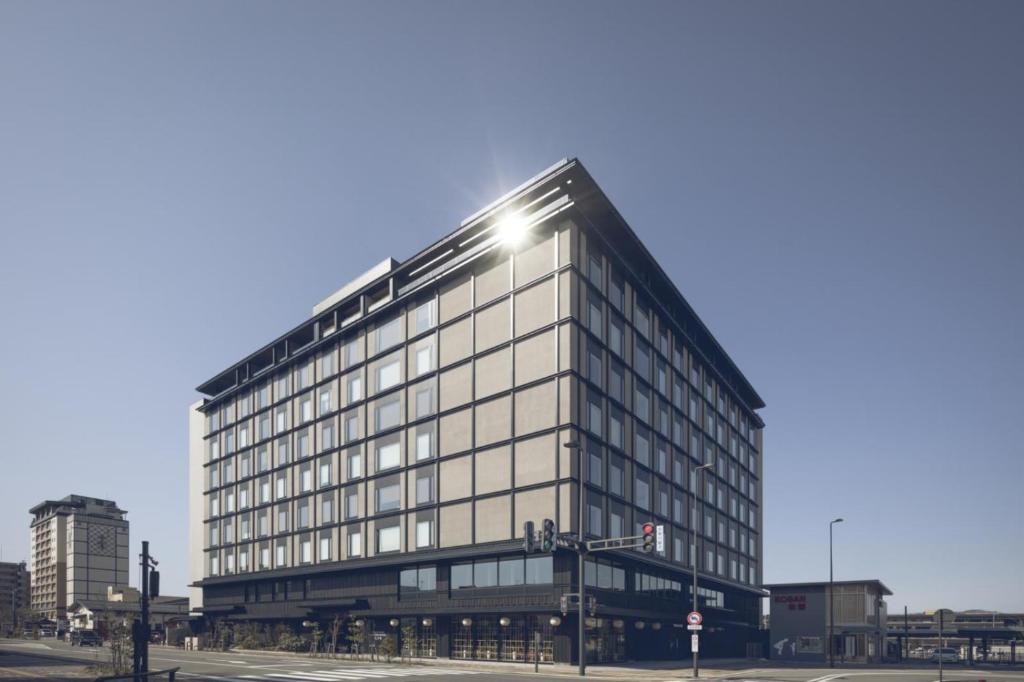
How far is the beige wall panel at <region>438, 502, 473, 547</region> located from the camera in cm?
5475

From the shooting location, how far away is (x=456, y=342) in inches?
2298

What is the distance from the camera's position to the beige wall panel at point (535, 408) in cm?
5066

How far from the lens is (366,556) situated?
63969mm

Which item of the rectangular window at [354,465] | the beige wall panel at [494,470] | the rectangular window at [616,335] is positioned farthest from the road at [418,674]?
the rectangular window at [616,335]

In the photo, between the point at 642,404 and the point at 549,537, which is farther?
the point at 642,404

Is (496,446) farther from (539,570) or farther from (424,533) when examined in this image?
(424,533)

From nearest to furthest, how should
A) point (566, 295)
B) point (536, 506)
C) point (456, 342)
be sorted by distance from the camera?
point (536, 506) < point (566, 295) < point (456, 342)

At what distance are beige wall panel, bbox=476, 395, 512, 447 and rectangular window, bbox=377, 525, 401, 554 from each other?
11749 mm

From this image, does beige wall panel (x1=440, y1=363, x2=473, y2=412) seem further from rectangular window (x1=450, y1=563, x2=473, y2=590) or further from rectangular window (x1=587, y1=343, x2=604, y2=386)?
rectangular window (x1=450, y1=563, x2=473, y2=590)

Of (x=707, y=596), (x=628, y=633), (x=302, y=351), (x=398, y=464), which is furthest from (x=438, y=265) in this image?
(x=707, y=596)

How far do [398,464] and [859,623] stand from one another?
2017 inches

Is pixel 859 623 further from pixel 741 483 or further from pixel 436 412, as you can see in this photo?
pixel 436 412

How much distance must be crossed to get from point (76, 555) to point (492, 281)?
175360mm

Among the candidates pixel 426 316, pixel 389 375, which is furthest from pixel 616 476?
pixel 389 375
